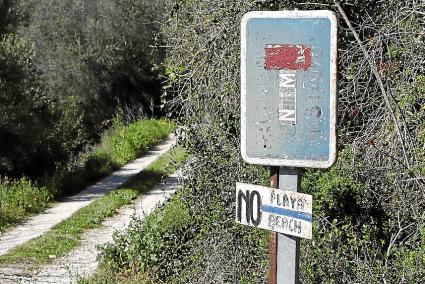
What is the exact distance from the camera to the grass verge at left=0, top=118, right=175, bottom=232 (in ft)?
40.0

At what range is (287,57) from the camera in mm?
2965

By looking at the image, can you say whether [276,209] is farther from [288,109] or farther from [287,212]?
[288,109]

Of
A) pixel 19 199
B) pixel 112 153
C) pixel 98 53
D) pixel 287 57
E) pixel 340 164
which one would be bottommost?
pixel 19 199

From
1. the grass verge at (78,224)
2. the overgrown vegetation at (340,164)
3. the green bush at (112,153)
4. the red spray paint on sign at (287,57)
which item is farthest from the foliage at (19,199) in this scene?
the red spray paint on sign at (287,57)

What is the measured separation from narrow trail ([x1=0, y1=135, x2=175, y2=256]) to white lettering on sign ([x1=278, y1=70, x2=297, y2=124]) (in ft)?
23.6

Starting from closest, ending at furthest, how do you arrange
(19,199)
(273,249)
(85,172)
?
(273,249)
(19,199)
(85,172)

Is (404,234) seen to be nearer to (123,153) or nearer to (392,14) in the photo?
(392,14)

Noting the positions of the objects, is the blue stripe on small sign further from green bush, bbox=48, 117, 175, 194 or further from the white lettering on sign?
green bush, bbox=48, 117, 175, 194

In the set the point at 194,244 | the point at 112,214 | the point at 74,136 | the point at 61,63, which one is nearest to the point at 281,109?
the point at 194,244

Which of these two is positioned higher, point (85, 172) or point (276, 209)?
point (276, 209)

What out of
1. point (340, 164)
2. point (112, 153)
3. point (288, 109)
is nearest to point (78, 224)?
point (340, 164)

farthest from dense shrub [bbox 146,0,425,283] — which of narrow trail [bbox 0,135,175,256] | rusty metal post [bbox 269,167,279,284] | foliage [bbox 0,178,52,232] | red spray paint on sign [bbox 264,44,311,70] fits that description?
foliage [bbox 0,178,52,232]

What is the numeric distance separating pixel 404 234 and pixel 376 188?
15.8 inches

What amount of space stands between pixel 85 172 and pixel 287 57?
13.6 meters
